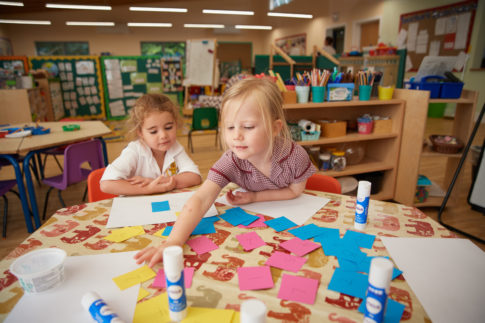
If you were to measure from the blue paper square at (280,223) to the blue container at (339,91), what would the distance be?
157 cm

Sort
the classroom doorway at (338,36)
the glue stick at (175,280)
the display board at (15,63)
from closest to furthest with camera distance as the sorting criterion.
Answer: the glue stick at (175,280) < the display board at (15,63) < the classroom doorway at (338,36)

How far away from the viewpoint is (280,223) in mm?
969

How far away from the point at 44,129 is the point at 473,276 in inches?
118

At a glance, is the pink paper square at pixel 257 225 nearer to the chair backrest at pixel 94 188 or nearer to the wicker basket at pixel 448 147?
the chair backrest at pixel 94 188

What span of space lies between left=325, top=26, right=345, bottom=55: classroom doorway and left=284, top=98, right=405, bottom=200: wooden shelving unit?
289 inches

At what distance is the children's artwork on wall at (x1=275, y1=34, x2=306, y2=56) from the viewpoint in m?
10.7

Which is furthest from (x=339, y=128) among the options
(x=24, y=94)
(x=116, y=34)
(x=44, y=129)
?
(x=116, y=34)

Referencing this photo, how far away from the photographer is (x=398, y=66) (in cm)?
396

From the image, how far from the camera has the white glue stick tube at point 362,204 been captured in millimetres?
907

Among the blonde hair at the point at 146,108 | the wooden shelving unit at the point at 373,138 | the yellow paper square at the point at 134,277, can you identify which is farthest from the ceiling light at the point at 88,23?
the yellow paper square at the point at 134,277

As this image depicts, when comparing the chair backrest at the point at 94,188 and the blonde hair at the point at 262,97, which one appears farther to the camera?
the chair backrest at the point at 94,188

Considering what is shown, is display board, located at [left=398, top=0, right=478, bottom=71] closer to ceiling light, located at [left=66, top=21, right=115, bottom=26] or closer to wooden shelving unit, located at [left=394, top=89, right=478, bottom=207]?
wooden shelving unit, located at [left=394, top=89, right=478, bottom=207]

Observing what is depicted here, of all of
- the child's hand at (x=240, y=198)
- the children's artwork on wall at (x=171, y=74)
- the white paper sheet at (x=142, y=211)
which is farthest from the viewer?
the children's artwork on wall at (x=171, y=74)

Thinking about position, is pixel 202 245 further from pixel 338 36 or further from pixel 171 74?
pixel 338 36
